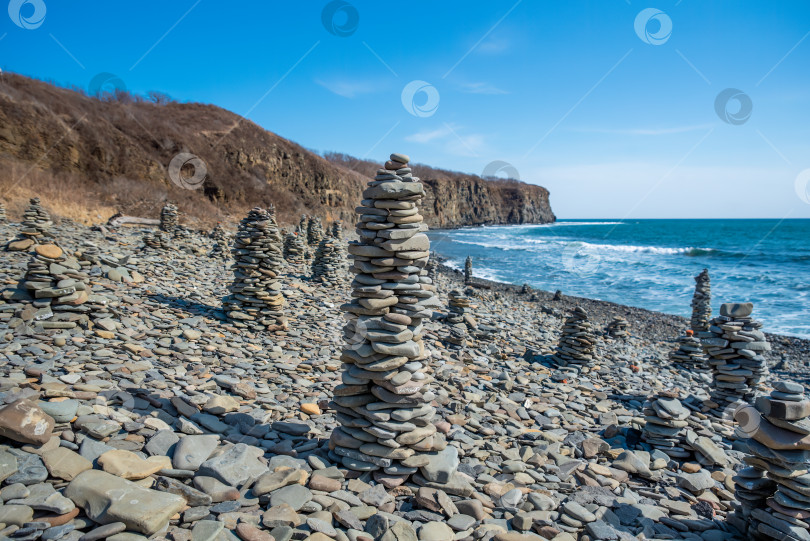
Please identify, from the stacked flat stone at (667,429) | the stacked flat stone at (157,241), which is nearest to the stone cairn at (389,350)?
the stacked flat stone at (667,429)

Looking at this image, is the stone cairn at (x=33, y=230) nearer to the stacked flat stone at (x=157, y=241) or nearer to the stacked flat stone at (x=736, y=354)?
the stacked flat stone at (x=157, y=241)

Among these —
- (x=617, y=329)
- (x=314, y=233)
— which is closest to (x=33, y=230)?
(x=314, y=233)

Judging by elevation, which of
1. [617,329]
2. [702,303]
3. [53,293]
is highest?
[702,303]

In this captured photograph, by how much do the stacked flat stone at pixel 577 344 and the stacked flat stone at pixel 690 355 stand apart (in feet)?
14.6

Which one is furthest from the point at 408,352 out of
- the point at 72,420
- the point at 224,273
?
the point at 224,273

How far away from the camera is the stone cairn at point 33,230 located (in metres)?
12.5

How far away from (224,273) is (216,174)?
96.0 ft

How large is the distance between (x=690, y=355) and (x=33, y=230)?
2154 centimetres

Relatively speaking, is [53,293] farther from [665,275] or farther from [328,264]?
[665,275]

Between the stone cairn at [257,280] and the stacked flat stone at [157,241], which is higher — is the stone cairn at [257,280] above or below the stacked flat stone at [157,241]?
below

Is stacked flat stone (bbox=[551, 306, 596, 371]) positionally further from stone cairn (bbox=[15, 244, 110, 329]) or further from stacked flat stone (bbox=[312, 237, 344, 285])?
stone cairn (bbox=[15, 244, 110, 329])

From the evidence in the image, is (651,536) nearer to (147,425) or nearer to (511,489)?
(511,489)

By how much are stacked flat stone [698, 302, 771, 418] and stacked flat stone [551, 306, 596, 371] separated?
9.23 feet

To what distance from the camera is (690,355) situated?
13.5 m
